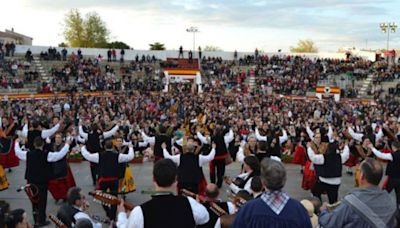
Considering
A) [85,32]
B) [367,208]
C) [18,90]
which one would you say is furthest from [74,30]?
[367,208]

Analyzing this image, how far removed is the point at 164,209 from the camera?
3221 mm

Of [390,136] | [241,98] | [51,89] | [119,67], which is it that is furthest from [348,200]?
[119,67]

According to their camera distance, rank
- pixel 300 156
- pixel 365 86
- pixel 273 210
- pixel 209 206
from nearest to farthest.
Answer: pixel 273 210 < pixel 209 206 < pixel 300 156 < pixel 365 86

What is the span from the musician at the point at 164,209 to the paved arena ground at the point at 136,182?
534 cm

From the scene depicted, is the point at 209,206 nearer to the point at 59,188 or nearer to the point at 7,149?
the point at 59,188

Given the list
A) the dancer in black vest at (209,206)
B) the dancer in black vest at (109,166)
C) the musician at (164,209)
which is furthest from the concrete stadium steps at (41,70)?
the musician at (164,209)

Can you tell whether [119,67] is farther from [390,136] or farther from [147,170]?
[390,136]

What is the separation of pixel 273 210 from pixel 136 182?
7.94m

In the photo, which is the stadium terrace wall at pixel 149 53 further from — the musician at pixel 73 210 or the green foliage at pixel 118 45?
the musician at pixel 73 210

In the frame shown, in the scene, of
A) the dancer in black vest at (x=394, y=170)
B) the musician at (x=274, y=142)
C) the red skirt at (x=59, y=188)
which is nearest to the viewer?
the dancer in black vest at (x=394, y=170)

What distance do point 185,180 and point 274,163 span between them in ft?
14.5

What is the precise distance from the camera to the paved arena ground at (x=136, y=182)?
8.81 meters

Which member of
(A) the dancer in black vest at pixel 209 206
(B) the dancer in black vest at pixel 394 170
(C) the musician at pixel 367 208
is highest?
(C) the musician at pixel 367 208

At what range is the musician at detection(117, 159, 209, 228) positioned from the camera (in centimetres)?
317
